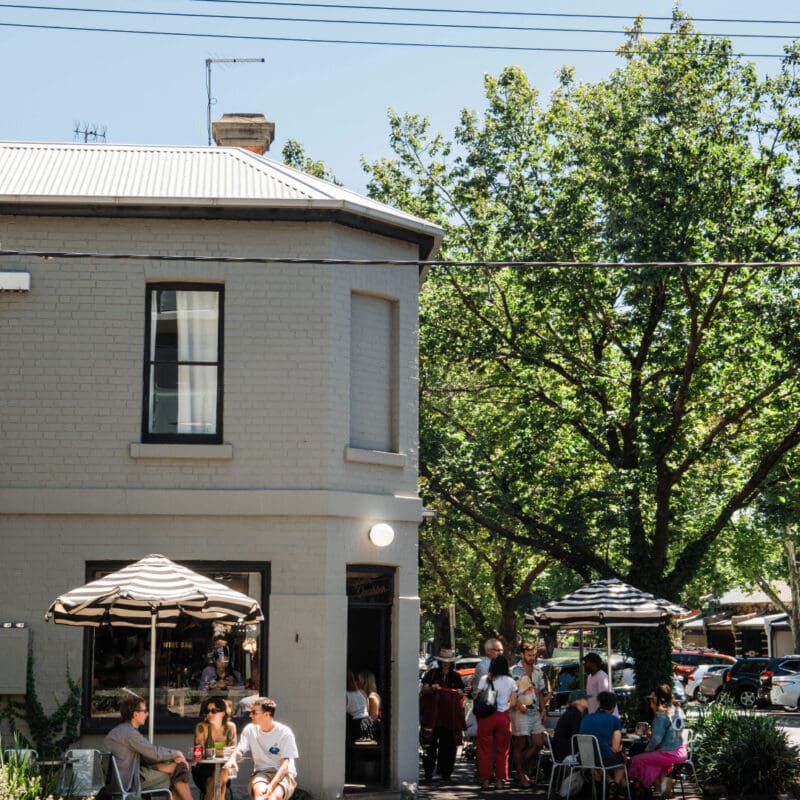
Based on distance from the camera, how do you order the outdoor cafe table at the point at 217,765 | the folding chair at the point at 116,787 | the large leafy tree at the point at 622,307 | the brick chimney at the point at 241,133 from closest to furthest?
1. the folding chair at the point at 116,787
2. the outdoor cafe table at the point at 217,765
3. the brick chimney at the point at 241,133
4. the large leafy tree at the point at 622,307

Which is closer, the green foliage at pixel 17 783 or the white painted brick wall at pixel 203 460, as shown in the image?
the green foliage at pixel 17 783

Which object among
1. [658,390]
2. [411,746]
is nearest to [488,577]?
[658,390]

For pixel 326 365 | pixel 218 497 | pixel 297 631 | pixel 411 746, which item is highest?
pixel 326 365

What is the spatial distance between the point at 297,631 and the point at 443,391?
491 inches

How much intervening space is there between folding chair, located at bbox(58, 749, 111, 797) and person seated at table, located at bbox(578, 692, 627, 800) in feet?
17.6

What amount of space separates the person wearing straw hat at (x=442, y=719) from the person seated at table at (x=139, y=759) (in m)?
5.84

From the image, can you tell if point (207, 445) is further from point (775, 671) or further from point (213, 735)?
point (775, 671)

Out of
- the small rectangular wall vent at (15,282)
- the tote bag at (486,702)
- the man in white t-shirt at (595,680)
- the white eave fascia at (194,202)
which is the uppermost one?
the white eave fascia at (194,202)

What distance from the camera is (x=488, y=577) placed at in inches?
1805

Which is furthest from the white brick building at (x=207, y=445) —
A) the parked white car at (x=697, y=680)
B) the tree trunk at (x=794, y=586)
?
the tree trunk at (x=794, y=586)

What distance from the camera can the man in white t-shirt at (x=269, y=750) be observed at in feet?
38.2

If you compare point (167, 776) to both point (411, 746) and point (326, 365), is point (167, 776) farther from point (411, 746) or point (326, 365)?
point (326, 365)

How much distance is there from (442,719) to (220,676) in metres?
4.00

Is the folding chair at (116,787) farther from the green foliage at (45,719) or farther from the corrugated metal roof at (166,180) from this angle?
the corrugated metal roof at (166,180)
